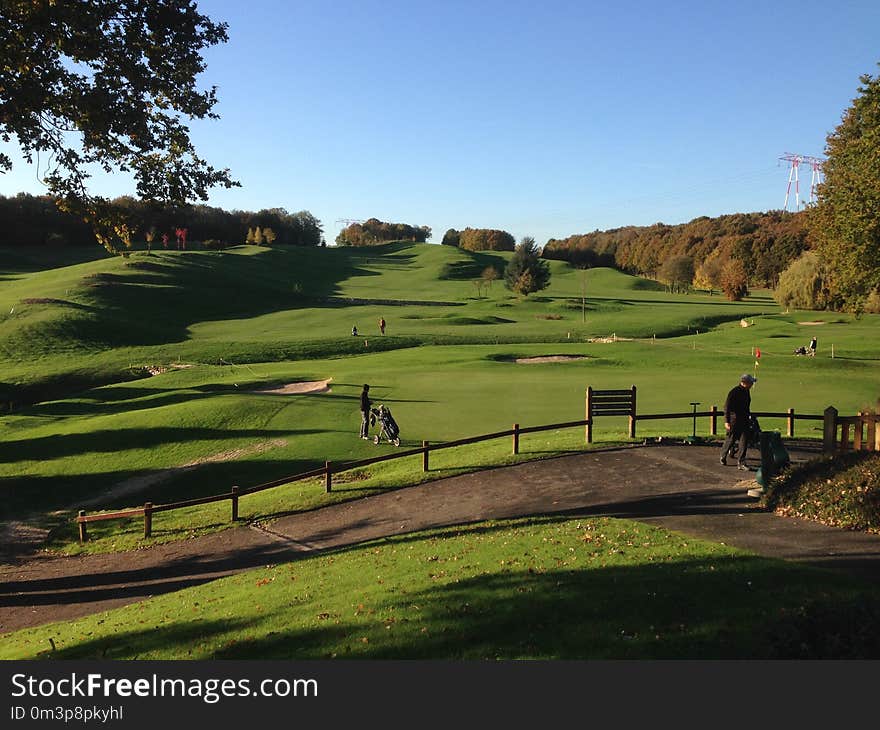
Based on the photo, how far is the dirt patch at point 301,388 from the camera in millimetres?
39688

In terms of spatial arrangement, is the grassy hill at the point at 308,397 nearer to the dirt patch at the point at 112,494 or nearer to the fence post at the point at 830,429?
the dirt patch at the point at 112,494

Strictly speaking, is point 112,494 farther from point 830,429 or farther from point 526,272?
point 526,272

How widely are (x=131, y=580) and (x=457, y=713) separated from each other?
1252 centimetres

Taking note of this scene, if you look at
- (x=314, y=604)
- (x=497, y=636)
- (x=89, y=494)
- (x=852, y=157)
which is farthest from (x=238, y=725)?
(x=852, y=157)

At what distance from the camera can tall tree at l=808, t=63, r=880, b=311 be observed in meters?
38.3

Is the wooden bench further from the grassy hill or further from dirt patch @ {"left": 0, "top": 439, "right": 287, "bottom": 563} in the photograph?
dirt patch @ {"left": 0, "top": 439, "right": 287, "bottom": 563}

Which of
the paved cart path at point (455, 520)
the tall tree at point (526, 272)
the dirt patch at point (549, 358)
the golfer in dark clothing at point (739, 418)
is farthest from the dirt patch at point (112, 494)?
the tall tree at point (526, 272)

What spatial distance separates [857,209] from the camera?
129ft

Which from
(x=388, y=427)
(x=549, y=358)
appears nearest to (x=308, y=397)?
(x=388, y=427)

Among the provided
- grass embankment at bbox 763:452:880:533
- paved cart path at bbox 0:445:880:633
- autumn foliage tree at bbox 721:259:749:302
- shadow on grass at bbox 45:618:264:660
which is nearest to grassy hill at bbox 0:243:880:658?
shadow on grass at bbox 45:618:264:660

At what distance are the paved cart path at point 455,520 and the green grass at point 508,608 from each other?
1383 mm

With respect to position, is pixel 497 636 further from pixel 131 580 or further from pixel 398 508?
pixel 131 580

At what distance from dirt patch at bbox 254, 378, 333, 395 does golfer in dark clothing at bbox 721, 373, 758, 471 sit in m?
24.4

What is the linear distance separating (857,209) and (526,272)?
248 ft
